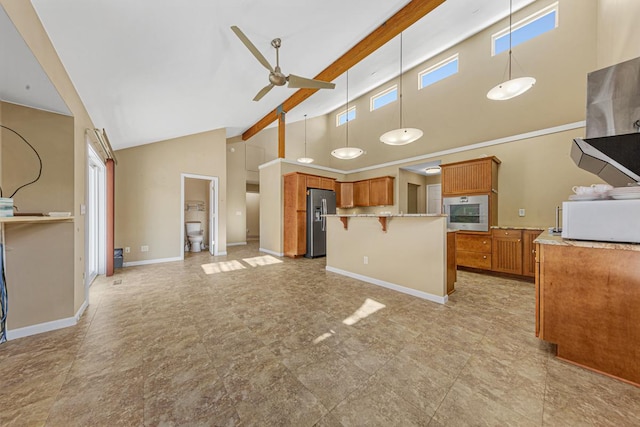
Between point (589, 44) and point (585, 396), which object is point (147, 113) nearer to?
point (585, 396)

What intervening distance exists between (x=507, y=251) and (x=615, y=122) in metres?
2.64

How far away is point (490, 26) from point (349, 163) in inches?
181

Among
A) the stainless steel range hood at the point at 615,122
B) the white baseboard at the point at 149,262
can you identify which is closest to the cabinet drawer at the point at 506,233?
the stainless steel range hood at the point at 615,122

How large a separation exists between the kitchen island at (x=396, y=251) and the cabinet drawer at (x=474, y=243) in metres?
1.60

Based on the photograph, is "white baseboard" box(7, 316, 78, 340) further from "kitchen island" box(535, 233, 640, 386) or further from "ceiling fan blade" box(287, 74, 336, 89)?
"kitchen island" box(535, 233, 640, 386)

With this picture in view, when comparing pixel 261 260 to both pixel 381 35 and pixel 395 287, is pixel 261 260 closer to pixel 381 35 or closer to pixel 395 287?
pixel 395 287

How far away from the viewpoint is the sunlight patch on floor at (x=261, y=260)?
484cm

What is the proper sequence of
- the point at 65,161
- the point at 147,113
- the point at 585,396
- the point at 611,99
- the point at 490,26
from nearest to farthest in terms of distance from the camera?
the point at 585,396 → the point at 611,99 → the point at 65,161 → the point at 147,113 → the point at 490,26

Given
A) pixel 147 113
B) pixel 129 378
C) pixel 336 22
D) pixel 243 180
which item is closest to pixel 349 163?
pixel 243 180

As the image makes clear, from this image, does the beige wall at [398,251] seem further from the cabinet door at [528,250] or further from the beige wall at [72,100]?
the beige wall at [72,100]

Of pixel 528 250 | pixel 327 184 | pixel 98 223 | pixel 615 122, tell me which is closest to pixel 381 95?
pixel 327 184

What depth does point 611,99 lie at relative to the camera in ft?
5.93

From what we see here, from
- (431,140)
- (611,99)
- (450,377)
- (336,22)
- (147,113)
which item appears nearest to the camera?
(450,377)

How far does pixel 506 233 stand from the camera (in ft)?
12.6
